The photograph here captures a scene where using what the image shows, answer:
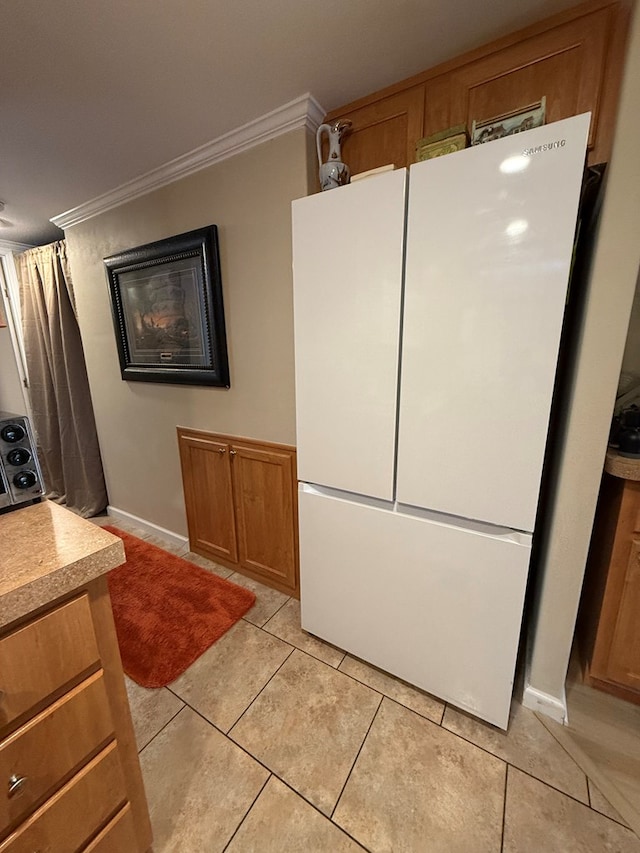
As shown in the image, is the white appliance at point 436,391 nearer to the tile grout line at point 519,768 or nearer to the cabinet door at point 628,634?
the tile grout line at point 519,768

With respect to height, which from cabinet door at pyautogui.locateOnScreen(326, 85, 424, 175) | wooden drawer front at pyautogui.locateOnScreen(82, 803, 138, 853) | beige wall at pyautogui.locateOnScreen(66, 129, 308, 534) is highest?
cabinet door at pyautogui.locateOnScreen(326, 85, 424, 175)

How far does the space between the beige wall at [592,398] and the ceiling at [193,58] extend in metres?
0.64

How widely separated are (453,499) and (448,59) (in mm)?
1615

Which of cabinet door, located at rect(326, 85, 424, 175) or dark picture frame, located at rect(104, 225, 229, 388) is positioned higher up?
cabinet door, located at rect(326, 85, 424, 175)

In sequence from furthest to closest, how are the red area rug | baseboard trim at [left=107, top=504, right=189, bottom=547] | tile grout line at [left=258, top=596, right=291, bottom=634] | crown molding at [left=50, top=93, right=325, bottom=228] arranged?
baseboard trim at [left=107, top=504, right=189, bottom=547] → tile grout line at [left=258, top=596, right=291, bottom=634] → the red area rug → crown molding at [left=50, top=93, right=325, bottom=228]

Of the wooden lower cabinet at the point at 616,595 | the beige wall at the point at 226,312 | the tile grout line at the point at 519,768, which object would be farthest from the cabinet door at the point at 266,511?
the wooden lower cabinet at the point at 616,595

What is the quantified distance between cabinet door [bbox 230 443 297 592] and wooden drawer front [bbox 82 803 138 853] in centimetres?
115

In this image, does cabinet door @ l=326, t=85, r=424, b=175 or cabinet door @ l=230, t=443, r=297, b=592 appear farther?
cabinet door @ l=230, t=443, r=297, b=592

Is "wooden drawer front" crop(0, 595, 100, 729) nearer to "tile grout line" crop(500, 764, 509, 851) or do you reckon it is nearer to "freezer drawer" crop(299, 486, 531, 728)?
"freezer drawer" crop(299, 486, 531, 728)

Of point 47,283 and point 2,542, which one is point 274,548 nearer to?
point 2,542

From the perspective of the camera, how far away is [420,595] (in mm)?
1320

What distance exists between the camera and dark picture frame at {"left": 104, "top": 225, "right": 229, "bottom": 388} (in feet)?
6.27

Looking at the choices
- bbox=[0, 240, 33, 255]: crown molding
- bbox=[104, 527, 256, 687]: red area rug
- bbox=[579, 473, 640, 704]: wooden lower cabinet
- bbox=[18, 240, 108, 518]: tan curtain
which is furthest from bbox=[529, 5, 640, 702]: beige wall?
bbox=[0, 240, 33, 255]: crown molding

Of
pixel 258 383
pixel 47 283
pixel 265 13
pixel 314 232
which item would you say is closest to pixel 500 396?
pixel 314 232
